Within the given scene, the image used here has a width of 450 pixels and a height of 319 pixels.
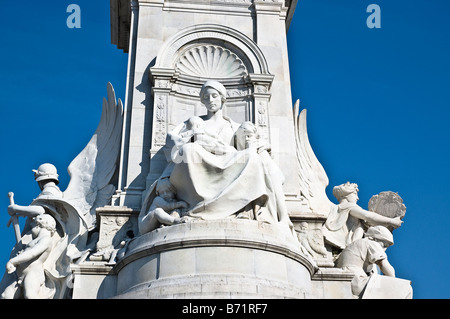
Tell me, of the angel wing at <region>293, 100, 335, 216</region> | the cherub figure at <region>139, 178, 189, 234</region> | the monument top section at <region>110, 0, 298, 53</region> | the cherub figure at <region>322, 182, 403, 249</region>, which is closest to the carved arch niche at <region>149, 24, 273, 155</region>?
the monument top section at <region>110, 0, 298, 53</region>

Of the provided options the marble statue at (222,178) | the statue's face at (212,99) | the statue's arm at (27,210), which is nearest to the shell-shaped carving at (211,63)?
the statue's face at (212,99)

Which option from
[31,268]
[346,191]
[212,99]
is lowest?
[31,268]

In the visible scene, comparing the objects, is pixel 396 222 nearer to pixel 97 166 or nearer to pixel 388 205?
pixel 388 205

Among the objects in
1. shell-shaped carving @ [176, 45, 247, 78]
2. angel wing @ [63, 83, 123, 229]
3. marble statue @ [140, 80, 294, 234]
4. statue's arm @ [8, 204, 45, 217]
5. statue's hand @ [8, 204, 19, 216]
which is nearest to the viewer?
marble statue @ [140, 80, 294, 234]

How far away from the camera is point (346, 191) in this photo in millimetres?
16281

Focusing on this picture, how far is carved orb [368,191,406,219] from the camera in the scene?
16.0m

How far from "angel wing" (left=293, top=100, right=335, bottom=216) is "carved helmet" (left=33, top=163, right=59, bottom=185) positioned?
5275 mm

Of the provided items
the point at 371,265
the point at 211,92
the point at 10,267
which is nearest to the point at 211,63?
the point at 211,92

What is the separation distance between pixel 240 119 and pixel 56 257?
4.91 m

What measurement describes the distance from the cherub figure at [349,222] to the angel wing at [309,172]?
0.31 m

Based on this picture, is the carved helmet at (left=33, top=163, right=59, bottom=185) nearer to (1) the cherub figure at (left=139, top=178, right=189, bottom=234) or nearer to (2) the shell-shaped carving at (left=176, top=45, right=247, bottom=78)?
(1) the cherub figure at (left=139, top=178, right=189, bottom=234)

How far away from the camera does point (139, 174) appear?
50.3 feet

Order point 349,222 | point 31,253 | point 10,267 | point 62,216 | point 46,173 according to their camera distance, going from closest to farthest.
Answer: point 10,267
point 31,253
point 62,216
point 46,173
point 349,222

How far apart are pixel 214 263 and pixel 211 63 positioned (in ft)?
19.7
